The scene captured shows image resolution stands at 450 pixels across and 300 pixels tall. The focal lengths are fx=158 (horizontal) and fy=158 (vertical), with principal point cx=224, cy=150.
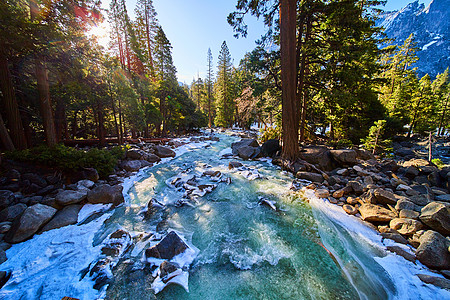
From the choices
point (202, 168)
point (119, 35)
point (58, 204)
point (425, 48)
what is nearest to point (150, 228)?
point (58, 204)

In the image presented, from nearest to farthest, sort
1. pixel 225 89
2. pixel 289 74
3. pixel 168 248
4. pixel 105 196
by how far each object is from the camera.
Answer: pixel 168 248
pixel 105 196
pixel 289 74
pixel 225 89

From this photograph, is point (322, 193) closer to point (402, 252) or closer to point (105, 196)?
point (402, 252)

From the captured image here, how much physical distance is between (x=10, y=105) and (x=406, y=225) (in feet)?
43.8

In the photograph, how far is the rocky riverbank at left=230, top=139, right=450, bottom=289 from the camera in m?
2.86

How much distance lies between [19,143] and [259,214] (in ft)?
32.9

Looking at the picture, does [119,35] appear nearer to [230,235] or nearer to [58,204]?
[58,204]

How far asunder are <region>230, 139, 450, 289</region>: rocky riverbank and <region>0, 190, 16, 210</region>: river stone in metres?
8.51

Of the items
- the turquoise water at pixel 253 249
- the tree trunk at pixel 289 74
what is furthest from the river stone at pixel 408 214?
the tree trunk at pixel 289 74

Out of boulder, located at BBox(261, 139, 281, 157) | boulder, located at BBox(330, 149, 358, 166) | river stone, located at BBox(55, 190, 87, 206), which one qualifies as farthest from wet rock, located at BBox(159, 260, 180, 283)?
boulder, located at BBox(261, 139, 281, 157)

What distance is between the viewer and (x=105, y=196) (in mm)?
5172

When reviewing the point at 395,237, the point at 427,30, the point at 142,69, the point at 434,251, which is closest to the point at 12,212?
the point at 395,237

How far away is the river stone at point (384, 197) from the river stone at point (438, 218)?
786 mm

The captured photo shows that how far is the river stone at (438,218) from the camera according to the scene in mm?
3047

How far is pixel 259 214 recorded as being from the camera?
4.63 metres
